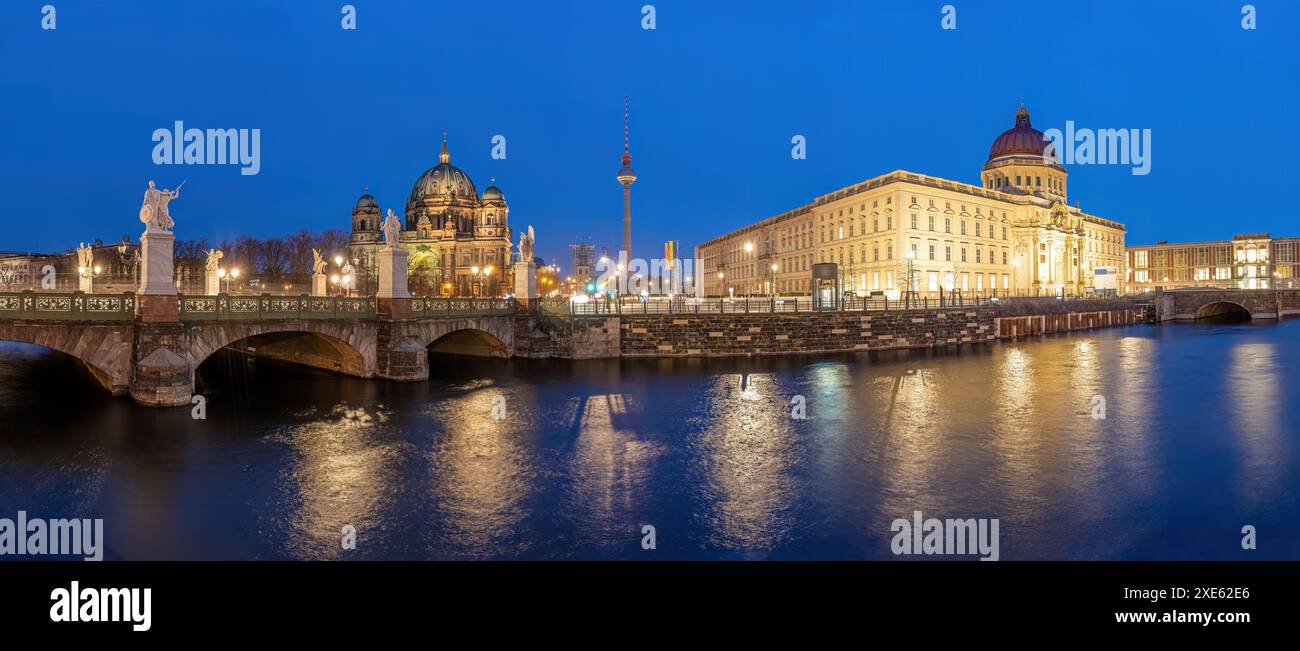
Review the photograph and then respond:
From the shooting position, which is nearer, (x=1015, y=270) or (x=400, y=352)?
(x=400, y=352)

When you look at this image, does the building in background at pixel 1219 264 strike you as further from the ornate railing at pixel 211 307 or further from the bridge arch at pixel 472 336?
the ornate railing at pixel 211 307

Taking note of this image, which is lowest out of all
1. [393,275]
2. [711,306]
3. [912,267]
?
[711,306]

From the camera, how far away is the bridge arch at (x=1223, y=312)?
91875mm

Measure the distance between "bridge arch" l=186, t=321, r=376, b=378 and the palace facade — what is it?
55.7m

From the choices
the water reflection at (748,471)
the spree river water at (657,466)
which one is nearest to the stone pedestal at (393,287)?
the spree river water at (657,466)

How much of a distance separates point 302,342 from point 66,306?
620 inches

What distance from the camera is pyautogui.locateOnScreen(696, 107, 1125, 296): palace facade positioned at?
7800cm

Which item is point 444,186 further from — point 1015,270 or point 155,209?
point 155,209

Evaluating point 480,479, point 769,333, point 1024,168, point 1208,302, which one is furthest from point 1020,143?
point 480,479

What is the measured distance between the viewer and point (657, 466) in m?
17.0
